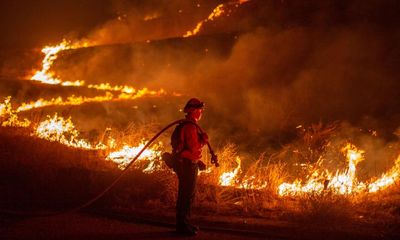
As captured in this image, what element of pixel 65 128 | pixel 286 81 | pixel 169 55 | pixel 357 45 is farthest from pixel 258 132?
pixel 169 55

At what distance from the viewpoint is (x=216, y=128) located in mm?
15156

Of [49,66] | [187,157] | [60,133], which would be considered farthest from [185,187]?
[49,66]

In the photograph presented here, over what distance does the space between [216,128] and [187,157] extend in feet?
30.8

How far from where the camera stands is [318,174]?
891 centimetres

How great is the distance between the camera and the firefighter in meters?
5.81

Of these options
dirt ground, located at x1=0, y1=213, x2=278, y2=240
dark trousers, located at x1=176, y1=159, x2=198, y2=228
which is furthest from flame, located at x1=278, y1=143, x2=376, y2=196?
dark trousers, located at x1=176, y1=159, x2=198, y2=228

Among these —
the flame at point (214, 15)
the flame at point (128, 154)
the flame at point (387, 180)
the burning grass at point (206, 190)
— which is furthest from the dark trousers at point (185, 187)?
the flame at point (214, 15)

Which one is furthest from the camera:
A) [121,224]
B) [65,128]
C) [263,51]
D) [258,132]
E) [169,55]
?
[169,55]

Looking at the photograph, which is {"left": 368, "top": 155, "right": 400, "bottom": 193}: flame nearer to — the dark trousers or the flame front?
the flame front

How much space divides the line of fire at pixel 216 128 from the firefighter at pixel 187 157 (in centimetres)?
2

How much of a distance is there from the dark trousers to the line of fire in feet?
0.06

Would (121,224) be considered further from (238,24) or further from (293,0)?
(238,24)

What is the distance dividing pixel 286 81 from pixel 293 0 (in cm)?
490

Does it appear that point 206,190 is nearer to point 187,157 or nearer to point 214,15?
point 187,157
